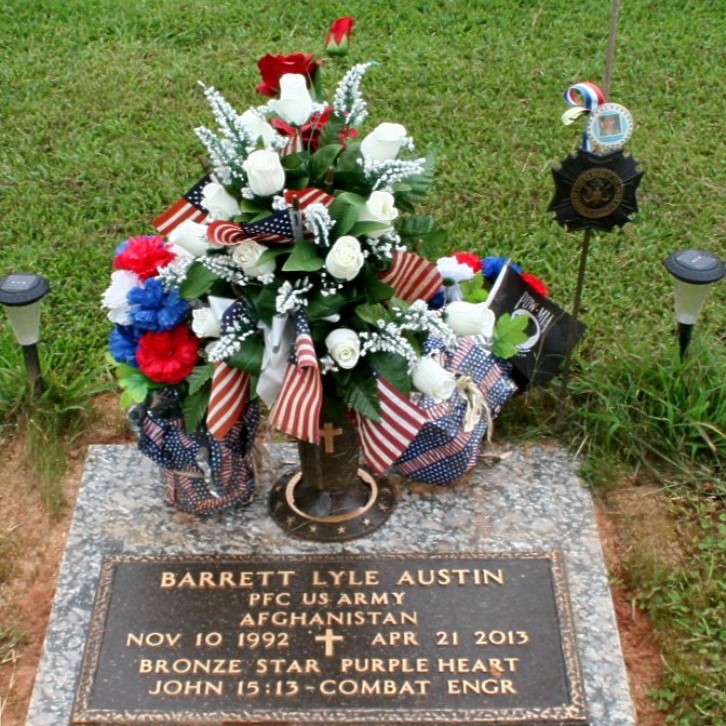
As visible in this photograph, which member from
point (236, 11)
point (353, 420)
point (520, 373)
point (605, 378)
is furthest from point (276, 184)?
point (236, 11)

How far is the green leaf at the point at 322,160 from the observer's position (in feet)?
11.6

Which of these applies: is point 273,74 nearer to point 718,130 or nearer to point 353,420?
point 353,420

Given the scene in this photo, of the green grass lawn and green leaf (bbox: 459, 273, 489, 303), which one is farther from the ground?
green leaf (bbox: 459, 273, 489, 303)

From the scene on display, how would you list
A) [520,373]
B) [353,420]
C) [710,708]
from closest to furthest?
[710,708] < [353,420] < [520,373]

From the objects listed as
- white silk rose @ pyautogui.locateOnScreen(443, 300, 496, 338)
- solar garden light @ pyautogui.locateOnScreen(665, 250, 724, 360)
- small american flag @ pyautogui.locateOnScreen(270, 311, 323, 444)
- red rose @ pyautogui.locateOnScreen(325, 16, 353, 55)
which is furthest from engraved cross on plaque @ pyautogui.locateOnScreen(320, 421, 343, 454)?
solar garden light @ pyautogui.locateOnScreen(665, 250, 724, 360)

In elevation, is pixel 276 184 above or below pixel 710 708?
above

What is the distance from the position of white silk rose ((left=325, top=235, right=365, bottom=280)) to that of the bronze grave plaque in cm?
103

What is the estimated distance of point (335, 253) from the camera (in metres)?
3.36

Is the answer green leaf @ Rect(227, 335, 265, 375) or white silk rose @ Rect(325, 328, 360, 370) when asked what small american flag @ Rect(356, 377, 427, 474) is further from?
green leaf @ Rect(227, 335, 265, 375)

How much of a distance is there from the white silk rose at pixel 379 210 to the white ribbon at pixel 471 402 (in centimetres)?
89

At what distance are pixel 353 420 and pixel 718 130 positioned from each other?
3422mm

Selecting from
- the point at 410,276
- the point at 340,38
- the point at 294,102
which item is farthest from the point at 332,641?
the point at 340,38

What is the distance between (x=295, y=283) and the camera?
3.49 meters

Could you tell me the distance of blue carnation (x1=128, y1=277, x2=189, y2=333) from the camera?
12.4 feet
